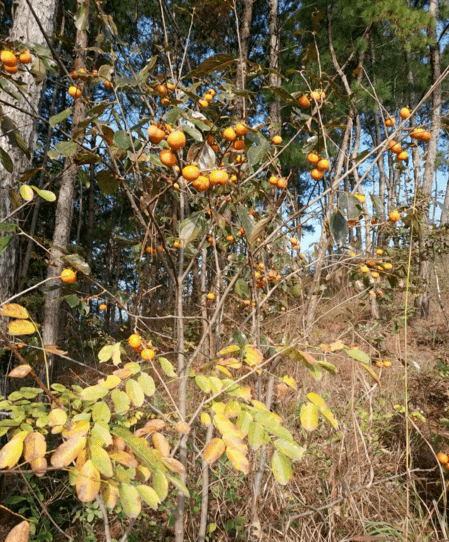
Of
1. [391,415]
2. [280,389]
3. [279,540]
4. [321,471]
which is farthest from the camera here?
[391,415]

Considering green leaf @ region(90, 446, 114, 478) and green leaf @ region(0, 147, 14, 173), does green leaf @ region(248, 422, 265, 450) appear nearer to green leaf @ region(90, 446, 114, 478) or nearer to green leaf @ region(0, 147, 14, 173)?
green leaf @ region(90, 446, 114, 478)

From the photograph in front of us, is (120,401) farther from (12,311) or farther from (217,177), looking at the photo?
(217,177)

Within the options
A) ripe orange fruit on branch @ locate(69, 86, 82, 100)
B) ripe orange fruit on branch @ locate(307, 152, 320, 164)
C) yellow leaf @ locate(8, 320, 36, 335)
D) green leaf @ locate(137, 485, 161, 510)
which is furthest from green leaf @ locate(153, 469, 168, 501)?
ripe orange fruit on branch @ locate(69, 86, 82, 100)

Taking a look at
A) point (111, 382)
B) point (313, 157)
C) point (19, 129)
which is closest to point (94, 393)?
point (111, 382)

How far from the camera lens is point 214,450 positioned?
2.18 feet

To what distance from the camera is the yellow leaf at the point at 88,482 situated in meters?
0.55

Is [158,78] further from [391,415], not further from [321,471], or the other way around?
[391,415]

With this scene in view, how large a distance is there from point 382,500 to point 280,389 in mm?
1472

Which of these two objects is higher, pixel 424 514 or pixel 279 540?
pixel 279 540

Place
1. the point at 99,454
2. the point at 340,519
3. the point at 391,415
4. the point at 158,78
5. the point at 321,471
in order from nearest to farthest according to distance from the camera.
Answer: the point at 99,454, the point at 158,78, the point at 340,519, the point at 321,471, the point at 391,415

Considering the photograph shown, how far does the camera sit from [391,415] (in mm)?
2533

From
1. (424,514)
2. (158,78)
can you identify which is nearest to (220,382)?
(158,78)

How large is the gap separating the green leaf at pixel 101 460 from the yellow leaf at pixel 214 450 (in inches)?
7.5

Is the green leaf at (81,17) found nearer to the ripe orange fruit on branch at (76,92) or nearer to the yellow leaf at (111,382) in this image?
the ripe orange fruit on branch at (76,92)
